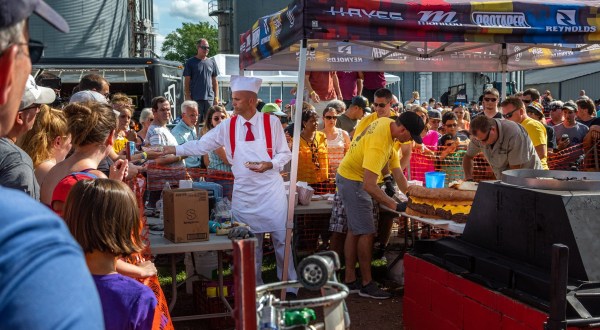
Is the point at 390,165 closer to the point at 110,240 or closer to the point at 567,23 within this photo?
the point at 567,23

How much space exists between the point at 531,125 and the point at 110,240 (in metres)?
6.85

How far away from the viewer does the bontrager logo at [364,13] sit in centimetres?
562

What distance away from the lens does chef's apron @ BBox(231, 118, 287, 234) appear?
6152mm

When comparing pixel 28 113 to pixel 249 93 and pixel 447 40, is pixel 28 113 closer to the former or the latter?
pixel 249 93

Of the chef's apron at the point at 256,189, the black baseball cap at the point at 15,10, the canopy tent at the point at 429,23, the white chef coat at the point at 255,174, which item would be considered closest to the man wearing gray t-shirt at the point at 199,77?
the canopy tent at the point at 429,23

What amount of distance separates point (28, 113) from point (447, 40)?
396cm

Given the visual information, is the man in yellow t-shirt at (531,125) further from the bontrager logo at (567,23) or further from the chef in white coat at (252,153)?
the chef in white coat at (252,153)

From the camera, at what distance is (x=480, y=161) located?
9148 millimetres

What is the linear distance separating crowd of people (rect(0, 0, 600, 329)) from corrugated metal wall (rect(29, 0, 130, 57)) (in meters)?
15.1

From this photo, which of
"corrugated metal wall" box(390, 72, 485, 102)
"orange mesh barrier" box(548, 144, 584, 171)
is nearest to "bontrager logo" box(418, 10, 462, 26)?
"orange mesh barrier" box(548, 144, 584, 171)

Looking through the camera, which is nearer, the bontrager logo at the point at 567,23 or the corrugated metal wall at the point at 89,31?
the bontrager logo at the point at 567,23

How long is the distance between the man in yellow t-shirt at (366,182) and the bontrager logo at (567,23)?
175cm

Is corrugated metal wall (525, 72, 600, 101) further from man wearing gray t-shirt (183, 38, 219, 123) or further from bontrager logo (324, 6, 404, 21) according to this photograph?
bontrager logo (324, 6, 404, 21)

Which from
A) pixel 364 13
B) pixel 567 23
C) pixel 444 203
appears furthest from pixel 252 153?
pixel 567 23
